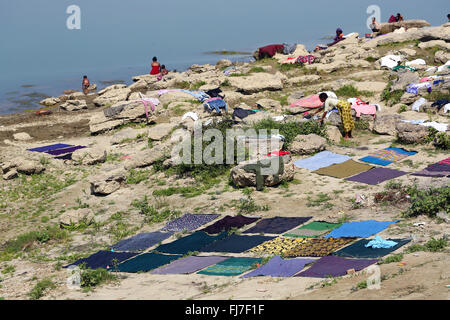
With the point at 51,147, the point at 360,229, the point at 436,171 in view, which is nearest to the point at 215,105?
the point at 51,147

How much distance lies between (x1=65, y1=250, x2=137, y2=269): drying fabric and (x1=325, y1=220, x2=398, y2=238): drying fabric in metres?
3.46

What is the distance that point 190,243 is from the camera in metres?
9.84

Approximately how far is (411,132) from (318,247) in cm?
656

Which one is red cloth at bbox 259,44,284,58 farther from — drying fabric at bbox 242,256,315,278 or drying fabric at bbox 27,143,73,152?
drying fabric at bbox 242,256,315,278

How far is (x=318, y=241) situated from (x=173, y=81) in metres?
15.5

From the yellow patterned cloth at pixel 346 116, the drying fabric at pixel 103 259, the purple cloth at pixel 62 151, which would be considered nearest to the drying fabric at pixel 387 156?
the yellow patterned cloth at pixel 346 116

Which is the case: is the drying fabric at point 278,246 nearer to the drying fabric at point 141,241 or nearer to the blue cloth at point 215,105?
the drying fabric at point 141,241

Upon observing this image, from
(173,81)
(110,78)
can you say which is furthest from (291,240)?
(110,78)

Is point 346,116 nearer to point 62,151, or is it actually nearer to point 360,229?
point 360,229

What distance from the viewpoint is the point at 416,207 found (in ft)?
30.5

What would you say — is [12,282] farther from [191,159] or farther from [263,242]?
[191,159]

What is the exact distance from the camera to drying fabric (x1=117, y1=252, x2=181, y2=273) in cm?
887

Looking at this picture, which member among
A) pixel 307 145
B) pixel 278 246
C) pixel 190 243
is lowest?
pixel 190 243

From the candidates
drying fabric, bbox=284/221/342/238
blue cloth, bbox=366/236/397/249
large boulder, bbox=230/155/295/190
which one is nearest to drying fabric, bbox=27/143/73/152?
large boulder, bbox=230/155/295/190
